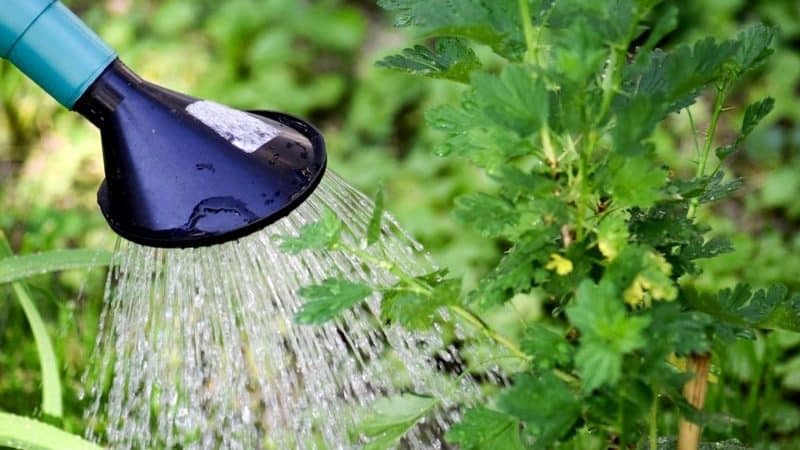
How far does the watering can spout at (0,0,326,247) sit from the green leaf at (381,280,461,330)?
176mm

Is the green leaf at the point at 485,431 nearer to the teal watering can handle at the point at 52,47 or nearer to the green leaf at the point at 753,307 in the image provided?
the green leaf at the point at 753,307

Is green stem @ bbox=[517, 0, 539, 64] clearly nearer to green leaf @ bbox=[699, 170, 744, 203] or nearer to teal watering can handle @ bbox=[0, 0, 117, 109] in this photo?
green leaf @ bbox=[699, 170, 744, 203]

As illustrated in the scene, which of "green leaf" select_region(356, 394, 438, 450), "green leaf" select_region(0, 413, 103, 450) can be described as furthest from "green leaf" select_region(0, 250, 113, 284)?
"green leaf" select_region(356, 394, 438, 450)

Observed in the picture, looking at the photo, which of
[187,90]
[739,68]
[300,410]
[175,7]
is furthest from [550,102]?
[175,7]

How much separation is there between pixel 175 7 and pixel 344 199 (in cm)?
183

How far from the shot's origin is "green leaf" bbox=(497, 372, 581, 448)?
924mm

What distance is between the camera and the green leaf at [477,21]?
37.9 inches

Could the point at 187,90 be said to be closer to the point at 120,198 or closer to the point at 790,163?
the point at 790,163

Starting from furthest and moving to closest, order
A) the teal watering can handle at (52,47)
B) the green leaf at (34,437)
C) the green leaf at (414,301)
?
the green leaf at (34,437) → the teal watering can handle at (52,47) → the green leaf at (414,301)

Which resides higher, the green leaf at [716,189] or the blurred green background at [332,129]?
the blurred green background at [332,129]

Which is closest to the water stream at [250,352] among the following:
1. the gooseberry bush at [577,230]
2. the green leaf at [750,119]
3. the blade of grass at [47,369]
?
the blade of grass at [47,369]

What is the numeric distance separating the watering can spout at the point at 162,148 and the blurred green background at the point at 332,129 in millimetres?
828

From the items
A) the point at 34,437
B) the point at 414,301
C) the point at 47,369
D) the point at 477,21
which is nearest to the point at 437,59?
the point at 477,21

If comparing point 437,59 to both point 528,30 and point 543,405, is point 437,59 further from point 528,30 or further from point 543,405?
point 543,405
